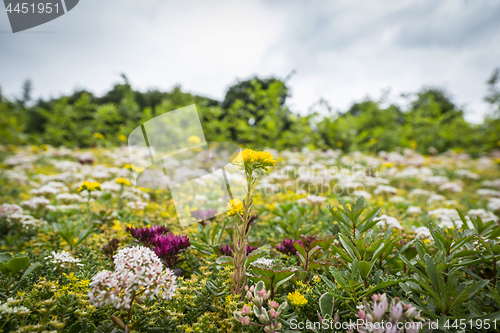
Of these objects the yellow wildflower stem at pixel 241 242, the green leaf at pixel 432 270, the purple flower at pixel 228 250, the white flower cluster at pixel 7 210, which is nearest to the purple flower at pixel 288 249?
the purple flower at pixel 228 250

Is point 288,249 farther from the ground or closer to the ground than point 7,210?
closer to the ground

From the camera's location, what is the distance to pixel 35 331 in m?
0.84

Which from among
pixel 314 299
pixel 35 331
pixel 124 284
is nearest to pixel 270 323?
pixel 314 299

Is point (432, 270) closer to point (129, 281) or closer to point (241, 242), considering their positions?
point (241, 242)

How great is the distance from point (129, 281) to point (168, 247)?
1.51 ft

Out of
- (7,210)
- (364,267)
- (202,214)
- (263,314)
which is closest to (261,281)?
(263,314)

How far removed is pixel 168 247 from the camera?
129 centimetres

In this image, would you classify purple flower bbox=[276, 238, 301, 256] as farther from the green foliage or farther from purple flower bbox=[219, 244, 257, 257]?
the green foliage

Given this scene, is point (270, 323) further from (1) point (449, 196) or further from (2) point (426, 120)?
(2) point (426, 120)

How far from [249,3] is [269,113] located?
3.91 metres

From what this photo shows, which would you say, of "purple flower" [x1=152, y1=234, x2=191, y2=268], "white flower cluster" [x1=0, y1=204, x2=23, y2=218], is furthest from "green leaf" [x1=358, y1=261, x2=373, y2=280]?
"white flower cluster" [x1=0, y1=204, x2=23, y2=218]

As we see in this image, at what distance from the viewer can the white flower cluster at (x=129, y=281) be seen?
815mm

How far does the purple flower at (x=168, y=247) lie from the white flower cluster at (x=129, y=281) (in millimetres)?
346

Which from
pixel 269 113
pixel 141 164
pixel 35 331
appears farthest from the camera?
pixel 269 113
